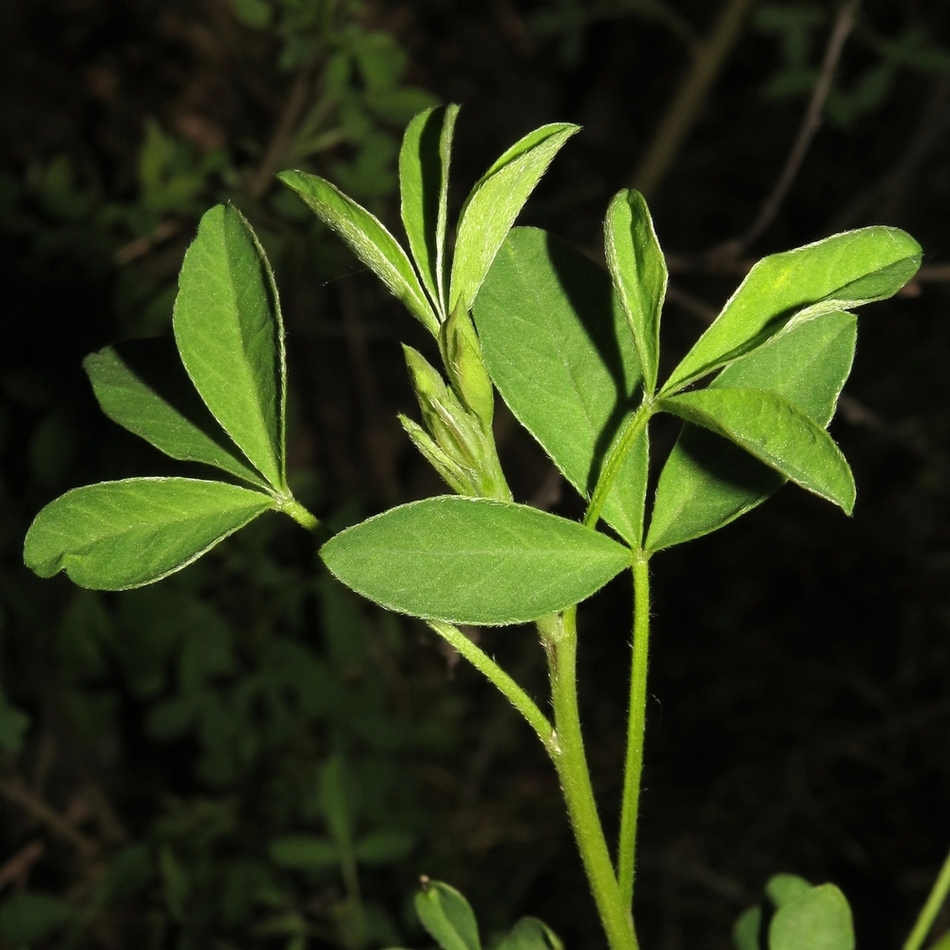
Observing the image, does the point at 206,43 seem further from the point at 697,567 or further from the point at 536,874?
the point at 536,874

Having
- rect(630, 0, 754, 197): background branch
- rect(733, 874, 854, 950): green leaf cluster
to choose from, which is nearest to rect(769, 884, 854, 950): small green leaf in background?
rect(733, 874, 854, 950): green leaf cluster

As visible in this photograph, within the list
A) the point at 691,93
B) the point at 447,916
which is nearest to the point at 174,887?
the point at 447,916

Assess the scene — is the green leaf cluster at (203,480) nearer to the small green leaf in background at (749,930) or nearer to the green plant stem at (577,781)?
the green plant stem at (577,781)

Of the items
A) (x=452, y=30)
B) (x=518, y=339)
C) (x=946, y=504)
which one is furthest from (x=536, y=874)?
(x=452, y=30)

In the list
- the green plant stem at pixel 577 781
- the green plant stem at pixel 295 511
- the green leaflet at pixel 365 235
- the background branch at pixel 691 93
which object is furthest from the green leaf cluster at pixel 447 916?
the background branch at pixel 691 93

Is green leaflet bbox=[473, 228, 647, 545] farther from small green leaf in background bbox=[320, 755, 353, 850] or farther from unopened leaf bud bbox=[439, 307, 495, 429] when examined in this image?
small green leaf in background bbox=[320, 755, 353, 850]

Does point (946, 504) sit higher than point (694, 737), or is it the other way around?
A: point (946, 504)

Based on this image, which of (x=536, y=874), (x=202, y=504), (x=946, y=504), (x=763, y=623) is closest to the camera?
(x=202, y=504)
